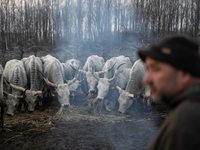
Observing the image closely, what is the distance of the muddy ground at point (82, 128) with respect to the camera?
14.4ft

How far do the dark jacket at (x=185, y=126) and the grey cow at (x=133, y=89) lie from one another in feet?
19.1

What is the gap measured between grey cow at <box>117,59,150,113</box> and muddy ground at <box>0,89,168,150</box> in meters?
0.44

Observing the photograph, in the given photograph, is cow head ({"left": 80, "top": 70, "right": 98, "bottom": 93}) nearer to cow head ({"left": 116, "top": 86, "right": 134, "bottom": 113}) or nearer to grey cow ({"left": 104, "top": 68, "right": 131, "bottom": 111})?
grey cow ({"left": 104, "top": 68, "right": 131, "bottom": 111})

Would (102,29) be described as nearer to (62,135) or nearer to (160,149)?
(62,135)

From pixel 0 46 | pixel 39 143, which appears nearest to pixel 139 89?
pixel 39 143

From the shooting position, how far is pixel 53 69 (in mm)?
8031

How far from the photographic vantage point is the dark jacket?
0.82 meters

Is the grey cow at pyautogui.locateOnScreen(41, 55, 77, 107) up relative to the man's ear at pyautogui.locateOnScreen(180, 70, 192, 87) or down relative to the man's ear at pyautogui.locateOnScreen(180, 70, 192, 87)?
down

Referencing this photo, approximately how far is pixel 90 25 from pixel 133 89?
12406 millimetres

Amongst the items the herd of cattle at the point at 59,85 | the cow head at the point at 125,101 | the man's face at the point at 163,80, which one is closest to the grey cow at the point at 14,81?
the herd of cattle at the point at 59,85

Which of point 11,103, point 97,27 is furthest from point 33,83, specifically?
point 97,27

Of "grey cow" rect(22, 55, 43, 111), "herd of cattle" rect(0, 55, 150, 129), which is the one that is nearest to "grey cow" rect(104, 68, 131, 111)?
"herd of cattle" rect(0, 55, 150, 129)

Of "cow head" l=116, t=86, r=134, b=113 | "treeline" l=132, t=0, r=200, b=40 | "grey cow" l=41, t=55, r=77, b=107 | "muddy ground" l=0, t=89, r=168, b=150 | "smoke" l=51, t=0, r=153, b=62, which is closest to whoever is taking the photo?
"muddy ground" l=0, t=89, r=168, b=150

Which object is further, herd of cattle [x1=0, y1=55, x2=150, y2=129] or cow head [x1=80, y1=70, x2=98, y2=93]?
cow head [x1=80, y1=70, x2=98, y2=93]
